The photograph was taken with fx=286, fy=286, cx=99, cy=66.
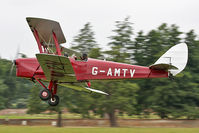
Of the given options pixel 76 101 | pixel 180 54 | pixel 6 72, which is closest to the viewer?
pixel 180 54

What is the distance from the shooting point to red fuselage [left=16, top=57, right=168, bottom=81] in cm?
1166

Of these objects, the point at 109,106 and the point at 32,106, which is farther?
the point at 32,106

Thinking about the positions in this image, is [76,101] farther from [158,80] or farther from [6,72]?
[6,72]

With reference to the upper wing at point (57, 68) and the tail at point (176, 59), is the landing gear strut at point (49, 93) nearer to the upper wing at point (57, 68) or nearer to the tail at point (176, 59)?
the upper wing at point (57, 68)

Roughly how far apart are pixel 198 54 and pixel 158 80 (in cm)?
562

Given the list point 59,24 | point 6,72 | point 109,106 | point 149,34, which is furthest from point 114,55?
point 6,72

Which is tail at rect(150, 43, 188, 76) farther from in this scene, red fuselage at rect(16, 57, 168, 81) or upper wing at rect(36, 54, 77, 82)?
upper wing at rect(36, 54, 77, 82)

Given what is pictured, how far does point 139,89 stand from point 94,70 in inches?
659

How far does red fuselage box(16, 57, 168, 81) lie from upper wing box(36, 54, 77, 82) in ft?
1.58

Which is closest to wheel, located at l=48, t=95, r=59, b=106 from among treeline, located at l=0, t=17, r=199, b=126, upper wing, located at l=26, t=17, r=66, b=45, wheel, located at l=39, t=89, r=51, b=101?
wheel, located at l=39, t=89, r=51, b=101

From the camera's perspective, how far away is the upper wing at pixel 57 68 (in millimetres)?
10145

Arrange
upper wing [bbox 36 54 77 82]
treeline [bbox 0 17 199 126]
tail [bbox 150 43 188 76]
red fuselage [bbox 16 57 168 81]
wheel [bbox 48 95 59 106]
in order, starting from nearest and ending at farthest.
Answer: upper wing [bbox 36 54 77 82] → red fuselage [bbox 16 57 168 81] → tail [bbox 150 43 188 76] → wheel [bbox 48 95 59 106] → treeline [bbox 0 17 199 126]

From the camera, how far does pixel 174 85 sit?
84.7 feet

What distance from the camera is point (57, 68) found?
431 inches
